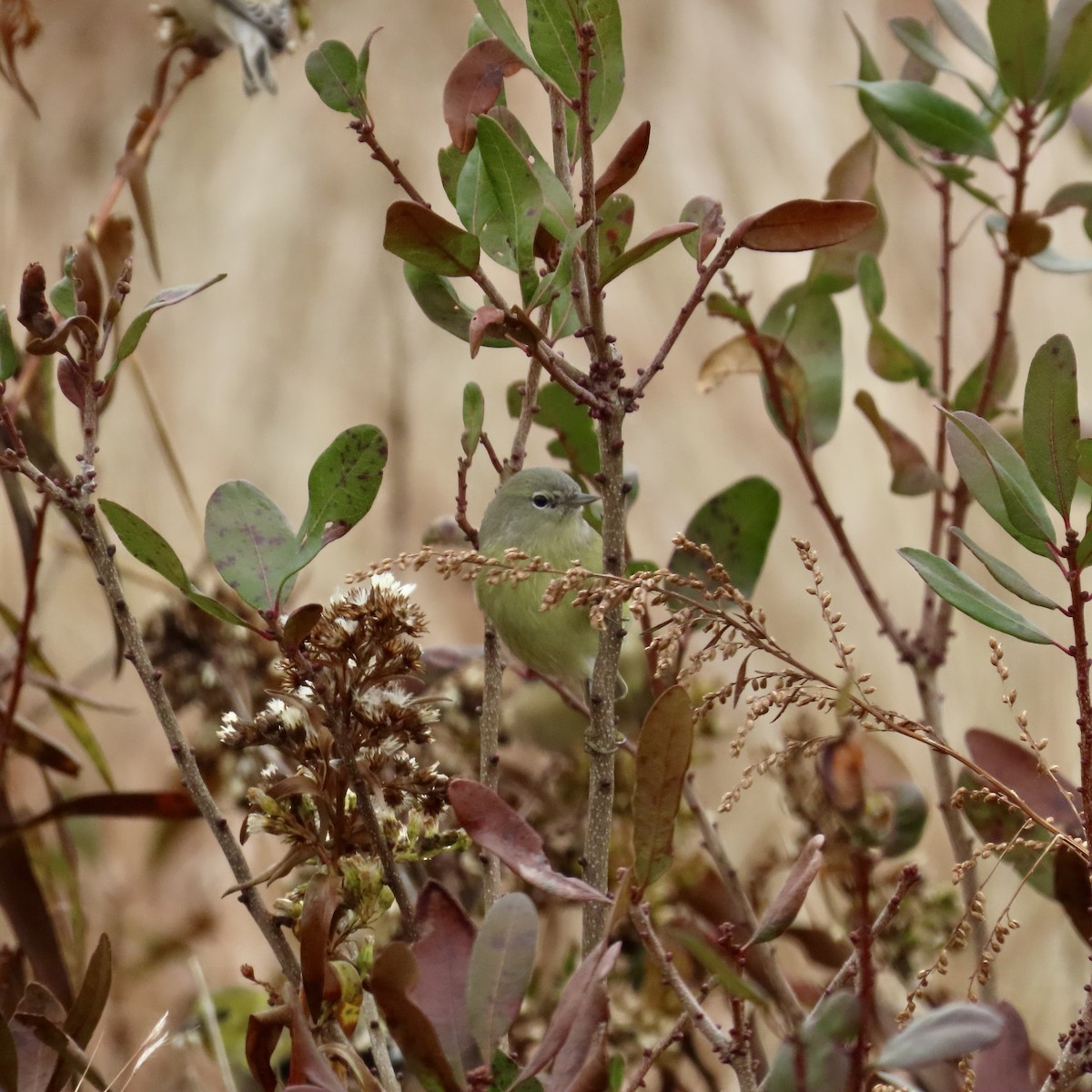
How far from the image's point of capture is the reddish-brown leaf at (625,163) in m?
0.55

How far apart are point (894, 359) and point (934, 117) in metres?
0.20

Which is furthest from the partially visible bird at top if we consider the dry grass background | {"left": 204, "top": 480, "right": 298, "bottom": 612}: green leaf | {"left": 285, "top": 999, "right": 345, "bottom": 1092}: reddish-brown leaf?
{"left": 285, "top": 999, "right": 345, "bottom": 1092}: reddish-brown leaf

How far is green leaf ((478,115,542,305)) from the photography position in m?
0.52

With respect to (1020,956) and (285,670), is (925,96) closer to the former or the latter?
(285,670)

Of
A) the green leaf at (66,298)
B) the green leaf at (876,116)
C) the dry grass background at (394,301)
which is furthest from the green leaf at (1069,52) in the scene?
the dry grass background at (394,301)

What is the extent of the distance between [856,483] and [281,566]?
170 cm

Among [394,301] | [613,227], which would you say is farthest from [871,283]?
[394,301]

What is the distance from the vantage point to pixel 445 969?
0.46 m

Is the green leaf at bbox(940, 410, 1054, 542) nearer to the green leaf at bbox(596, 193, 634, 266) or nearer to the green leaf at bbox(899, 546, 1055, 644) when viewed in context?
the green leaf at bbox(899, 546, 1055, 644)

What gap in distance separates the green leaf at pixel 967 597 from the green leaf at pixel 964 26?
514 millimetres

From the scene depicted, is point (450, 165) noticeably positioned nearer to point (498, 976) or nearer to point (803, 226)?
point (803, 226)

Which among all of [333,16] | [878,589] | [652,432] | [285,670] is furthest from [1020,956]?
[333,16]

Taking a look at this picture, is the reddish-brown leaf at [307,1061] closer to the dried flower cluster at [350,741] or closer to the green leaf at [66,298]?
the dried flower cluster at [350,741]

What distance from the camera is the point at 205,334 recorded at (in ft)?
7.01
